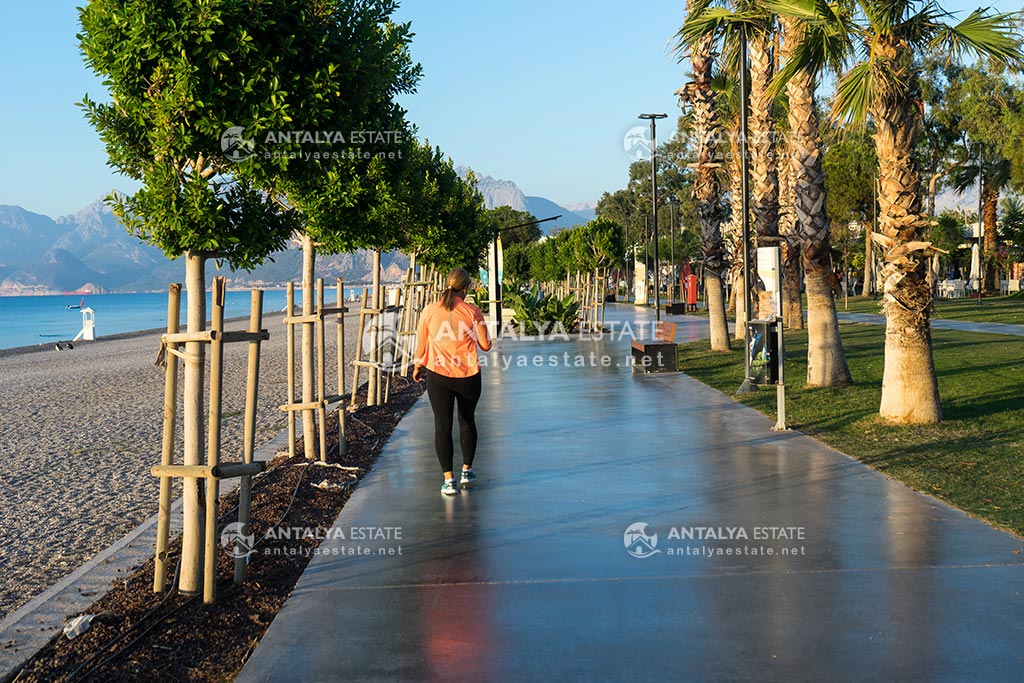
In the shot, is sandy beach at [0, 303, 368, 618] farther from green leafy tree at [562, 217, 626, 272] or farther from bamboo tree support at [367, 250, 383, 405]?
green leafy tree at [562, 217, 626, 272]

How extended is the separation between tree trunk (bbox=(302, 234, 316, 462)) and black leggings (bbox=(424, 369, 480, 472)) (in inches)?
80.3

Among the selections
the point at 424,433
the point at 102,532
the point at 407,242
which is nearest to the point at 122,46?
the point at 102,532

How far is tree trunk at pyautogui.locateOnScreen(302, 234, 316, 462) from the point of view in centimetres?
1032

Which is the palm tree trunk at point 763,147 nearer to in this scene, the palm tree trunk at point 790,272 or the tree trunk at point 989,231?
the palm tree trunk at point 790,272

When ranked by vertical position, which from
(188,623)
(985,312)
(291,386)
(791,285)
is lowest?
(188,623)

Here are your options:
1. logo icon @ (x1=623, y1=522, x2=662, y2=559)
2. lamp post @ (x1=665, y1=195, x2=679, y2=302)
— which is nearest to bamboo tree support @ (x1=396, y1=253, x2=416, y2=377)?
logo icon @ (x1=623, y1=522, x2=662, y2=559)

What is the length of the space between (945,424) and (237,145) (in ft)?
28.6

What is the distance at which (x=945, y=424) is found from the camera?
11.4 m

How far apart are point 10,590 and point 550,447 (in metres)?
5.59

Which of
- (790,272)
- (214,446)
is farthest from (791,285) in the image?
(214,446)

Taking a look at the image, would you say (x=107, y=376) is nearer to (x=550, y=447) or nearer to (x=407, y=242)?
(x=407, y=242)

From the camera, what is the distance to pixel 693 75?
24141 millimetres

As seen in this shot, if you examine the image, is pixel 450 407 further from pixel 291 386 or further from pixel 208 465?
pixel 208 465

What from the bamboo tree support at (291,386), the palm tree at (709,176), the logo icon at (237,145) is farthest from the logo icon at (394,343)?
the logo icon at (237,145)
